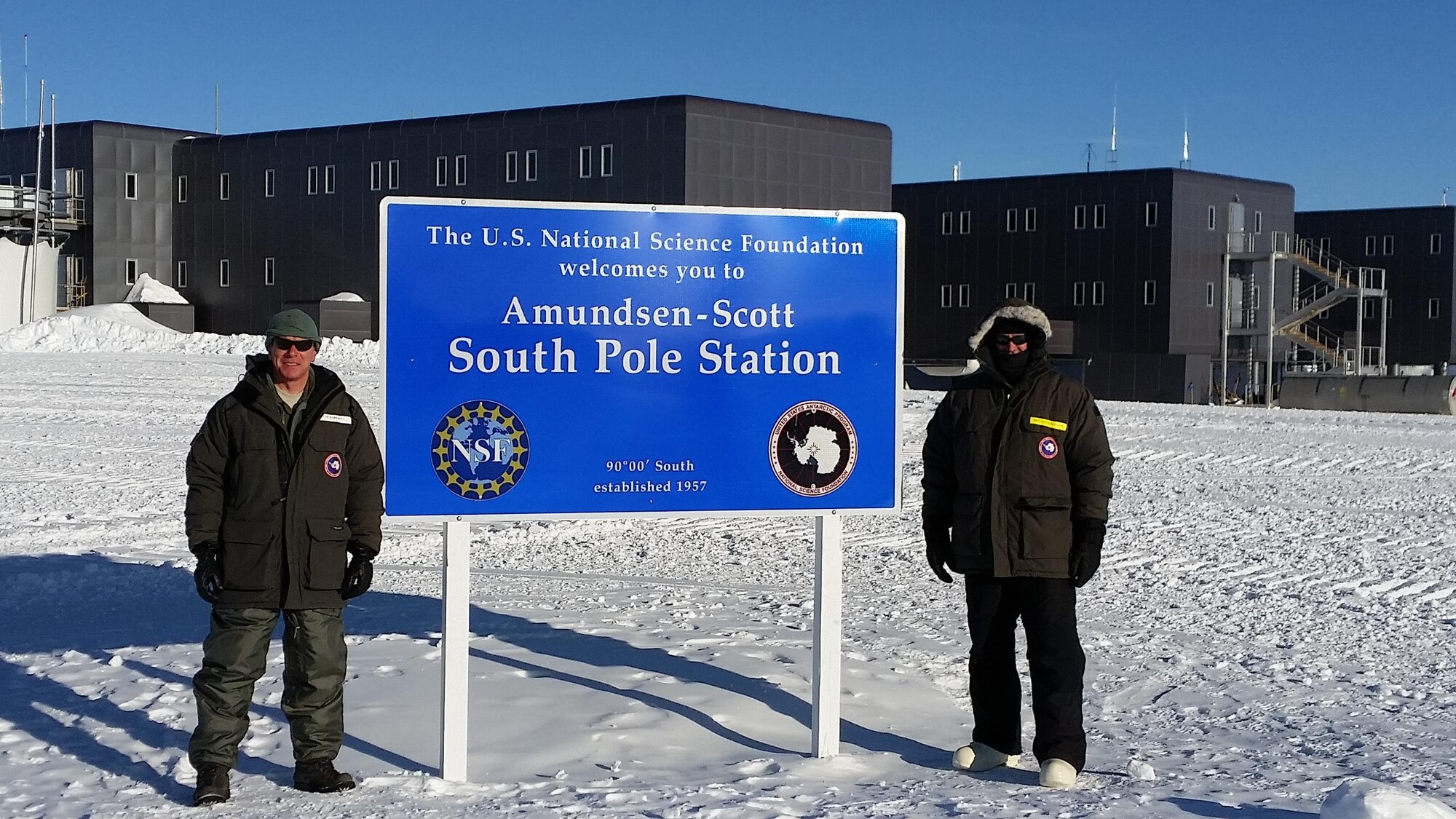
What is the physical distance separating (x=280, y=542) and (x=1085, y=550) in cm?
284

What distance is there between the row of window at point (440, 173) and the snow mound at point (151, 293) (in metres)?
3.27

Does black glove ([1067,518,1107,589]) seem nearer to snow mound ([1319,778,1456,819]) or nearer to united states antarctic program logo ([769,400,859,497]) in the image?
united states antarctic program logo ([769,400,859,497])

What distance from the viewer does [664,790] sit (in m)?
5.35

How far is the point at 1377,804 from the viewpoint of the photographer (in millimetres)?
4383

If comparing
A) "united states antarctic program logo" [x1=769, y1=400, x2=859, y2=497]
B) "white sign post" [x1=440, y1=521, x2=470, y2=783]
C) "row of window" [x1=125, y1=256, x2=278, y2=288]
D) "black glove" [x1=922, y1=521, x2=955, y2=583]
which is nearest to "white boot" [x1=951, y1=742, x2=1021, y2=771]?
"black glove" [x1=922, y1=521, x2=955, y2=583]

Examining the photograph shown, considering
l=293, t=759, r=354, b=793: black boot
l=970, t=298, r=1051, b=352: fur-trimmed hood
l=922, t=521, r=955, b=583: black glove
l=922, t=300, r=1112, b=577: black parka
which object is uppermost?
l=970, t=298, r=1051, b=352: fur-trimmed hood

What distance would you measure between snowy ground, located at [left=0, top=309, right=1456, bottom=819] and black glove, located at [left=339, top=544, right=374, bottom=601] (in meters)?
0.71

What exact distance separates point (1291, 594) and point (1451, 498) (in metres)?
7.12

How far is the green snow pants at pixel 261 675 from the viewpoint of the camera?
207 inches

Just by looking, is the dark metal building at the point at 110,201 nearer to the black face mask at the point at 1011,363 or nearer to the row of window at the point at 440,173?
the row of window at the point at 440,173

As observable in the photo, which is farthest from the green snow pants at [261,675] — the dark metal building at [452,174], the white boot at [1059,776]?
the dark metal building at [452,174]

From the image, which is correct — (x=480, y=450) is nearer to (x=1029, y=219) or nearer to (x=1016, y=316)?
(x=1016, y=316)

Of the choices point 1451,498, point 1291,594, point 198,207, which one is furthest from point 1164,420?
point 198,207

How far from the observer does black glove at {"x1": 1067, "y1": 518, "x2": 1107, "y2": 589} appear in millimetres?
5523
